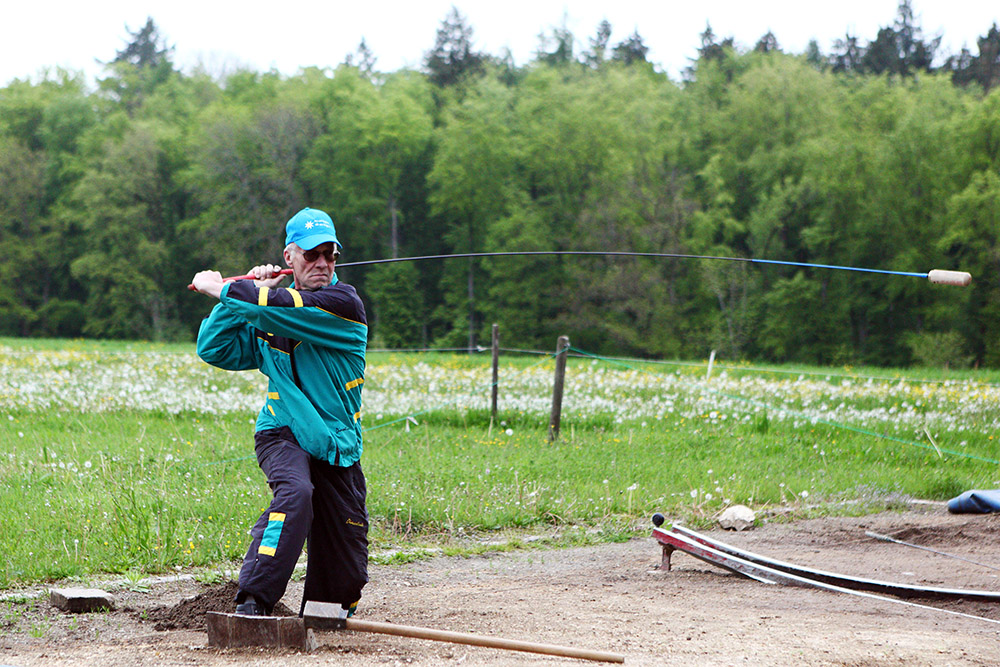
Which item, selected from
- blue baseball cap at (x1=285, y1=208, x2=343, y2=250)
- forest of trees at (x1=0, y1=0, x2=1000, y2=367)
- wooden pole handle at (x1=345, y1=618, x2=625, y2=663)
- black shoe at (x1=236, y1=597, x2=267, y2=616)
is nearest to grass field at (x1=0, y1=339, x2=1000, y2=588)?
black shoe at (x1=236, y1=597, x2=267, y2=616)

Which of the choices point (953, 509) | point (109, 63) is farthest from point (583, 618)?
point (109, 63)

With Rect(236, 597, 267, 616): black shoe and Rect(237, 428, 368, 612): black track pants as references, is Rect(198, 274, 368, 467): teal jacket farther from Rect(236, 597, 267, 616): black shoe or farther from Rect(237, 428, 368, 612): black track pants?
Rect(236, 597, 267, 616): black shoe

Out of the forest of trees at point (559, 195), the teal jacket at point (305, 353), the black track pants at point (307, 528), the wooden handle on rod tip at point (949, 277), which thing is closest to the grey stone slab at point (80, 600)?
the black track pants at point (307, 528)

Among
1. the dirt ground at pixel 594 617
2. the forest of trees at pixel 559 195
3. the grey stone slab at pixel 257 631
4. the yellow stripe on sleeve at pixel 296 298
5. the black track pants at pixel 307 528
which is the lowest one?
the dirt ground at pixel 594 617

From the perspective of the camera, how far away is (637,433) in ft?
43.4

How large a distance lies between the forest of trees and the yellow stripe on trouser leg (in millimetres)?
46786

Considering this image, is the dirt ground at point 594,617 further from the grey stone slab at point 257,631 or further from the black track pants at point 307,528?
the black track pants at point 307,528

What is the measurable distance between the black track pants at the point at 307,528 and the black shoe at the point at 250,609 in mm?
24

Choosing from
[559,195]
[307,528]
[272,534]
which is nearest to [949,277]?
[307,528]

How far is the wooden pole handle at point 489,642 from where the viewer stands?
4367 millimetres

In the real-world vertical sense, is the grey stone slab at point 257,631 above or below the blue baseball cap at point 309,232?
below

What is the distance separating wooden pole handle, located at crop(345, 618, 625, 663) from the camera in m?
4.37

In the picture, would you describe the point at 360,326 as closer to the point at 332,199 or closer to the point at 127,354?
the point at 127,354

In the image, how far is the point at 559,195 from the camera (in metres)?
59.7
